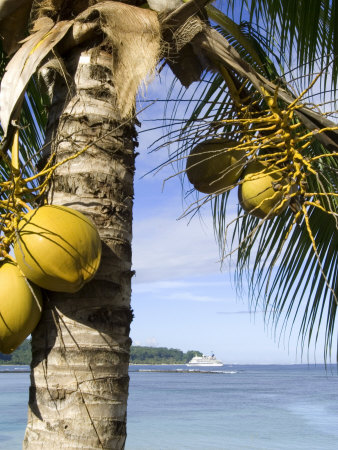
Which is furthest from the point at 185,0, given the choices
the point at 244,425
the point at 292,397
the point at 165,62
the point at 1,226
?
the point at 292,397

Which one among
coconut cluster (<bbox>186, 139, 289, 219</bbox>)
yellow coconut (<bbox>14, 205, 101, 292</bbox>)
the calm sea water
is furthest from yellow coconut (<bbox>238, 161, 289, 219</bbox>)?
the calm sea water

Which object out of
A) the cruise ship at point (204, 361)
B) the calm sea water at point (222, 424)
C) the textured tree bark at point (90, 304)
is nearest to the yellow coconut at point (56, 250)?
the textured tree bark at point (90, 304)

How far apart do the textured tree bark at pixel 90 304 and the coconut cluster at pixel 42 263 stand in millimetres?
108

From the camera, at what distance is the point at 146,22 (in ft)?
5.78

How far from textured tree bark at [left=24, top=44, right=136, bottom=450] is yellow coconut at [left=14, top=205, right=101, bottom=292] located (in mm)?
139

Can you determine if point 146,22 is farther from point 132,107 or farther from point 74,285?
point 74,285

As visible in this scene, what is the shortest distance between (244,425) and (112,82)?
2537 cm

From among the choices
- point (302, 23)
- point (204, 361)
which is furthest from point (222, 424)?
point (204, 361)

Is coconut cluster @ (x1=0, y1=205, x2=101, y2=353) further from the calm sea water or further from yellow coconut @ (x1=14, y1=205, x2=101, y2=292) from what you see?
the calm sea water

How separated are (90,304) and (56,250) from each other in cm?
23

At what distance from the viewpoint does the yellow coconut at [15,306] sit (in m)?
1.40

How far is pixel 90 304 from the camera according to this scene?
1.54 meters

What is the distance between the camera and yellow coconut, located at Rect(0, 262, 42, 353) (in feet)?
Result: 4.60

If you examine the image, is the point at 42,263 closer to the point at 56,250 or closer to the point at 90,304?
the point at 56,250
